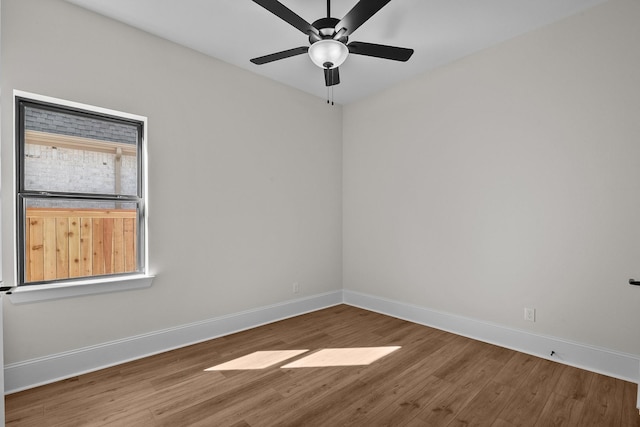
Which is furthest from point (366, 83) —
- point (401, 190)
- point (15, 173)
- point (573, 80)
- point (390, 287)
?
point (15, 173)

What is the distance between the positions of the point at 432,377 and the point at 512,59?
2964 millimetres

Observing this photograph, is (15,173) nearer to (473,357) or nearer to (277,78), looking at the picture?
(277,78)

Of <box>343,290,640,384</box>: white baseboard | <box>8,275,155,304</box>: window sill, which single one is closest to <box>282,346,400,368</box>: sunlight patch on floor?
<box>343,290,640,384</box>: white baseboard

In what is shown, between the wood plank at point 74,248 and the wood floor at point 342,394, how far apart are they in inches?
33.0

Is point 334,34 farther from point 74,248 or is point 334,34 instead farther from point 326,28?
point 74,248

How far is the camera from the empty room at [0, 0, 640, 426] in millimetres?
2252

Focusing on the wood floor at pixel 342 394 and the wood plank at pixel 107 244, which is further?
the wood plank at pixel 107 244

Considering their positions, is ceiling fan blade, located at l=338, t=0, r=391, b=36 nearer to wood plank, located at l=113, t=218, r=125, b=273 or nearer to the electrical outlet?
wood plank, located at l=113, t=218, r=125, b=273

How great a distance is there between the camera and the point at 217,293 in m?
3.35

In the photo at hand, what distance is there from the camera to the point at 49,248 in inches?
98.6

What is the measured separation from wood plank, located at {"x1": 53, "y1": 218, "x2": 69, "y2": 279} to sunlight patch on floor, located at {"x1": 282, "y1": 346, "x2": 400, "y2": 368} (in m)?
1.96

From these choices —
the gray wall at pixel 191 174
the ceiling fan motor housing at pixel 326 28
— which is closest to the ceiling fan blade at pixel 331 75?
the ceiling fan motor housing at pixel 326 28

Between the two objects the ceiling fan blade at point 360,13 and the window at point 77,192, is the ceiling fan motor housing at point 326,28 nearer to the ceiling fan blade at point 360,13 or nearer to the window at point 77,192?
the ceiling fan blade at point 360,13

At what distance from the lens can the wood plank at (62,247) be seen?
254 cm
